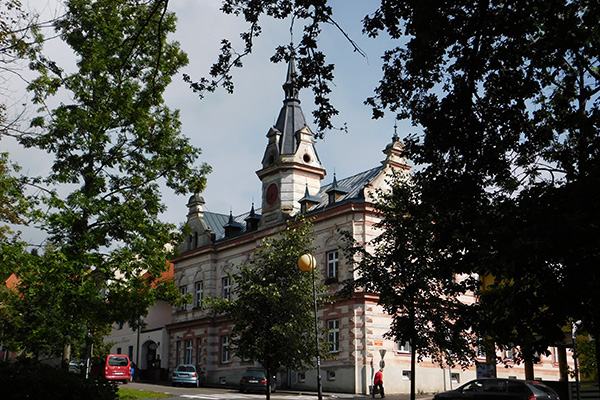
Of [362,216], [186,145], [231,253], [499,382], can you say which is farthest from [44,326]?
[231,253]

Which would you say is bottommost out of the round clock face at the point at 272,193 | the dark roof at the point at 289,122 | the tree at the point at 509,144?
the tree at the point at 509,144

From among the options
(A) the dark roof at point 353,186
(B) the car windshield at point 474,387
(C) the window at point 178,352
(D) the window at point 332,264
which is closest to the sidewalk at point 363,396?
(D) the window at point 332,264

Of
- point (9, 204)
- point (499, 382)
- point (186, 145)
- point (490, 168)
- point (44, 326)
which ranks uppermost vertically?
point (186, 145)

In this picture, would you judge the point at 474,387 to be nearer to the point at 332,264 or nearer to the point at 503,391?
the point at 503,391

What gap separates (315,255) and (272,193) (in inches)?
266

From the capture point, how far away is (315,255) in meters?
40.4

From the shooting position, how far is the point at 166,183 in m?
24.5

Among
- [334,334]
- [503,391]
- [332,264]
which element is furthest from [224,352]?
[503,391]

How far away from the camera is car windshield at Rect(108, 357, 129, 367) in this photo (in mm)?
41572

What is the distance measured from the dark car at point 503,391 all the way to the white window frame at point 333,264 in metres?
15.4

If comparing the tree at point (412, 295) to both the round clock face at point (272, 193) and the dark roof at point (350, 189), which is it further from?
the round clock face at point (272, 193)

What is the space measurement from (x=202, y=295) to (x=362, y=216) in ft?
55.7

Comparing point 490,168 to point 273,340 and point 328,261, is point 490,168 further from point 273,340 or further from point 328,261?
point 328,261

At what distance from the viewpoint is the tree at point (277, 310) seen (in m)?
26.0
